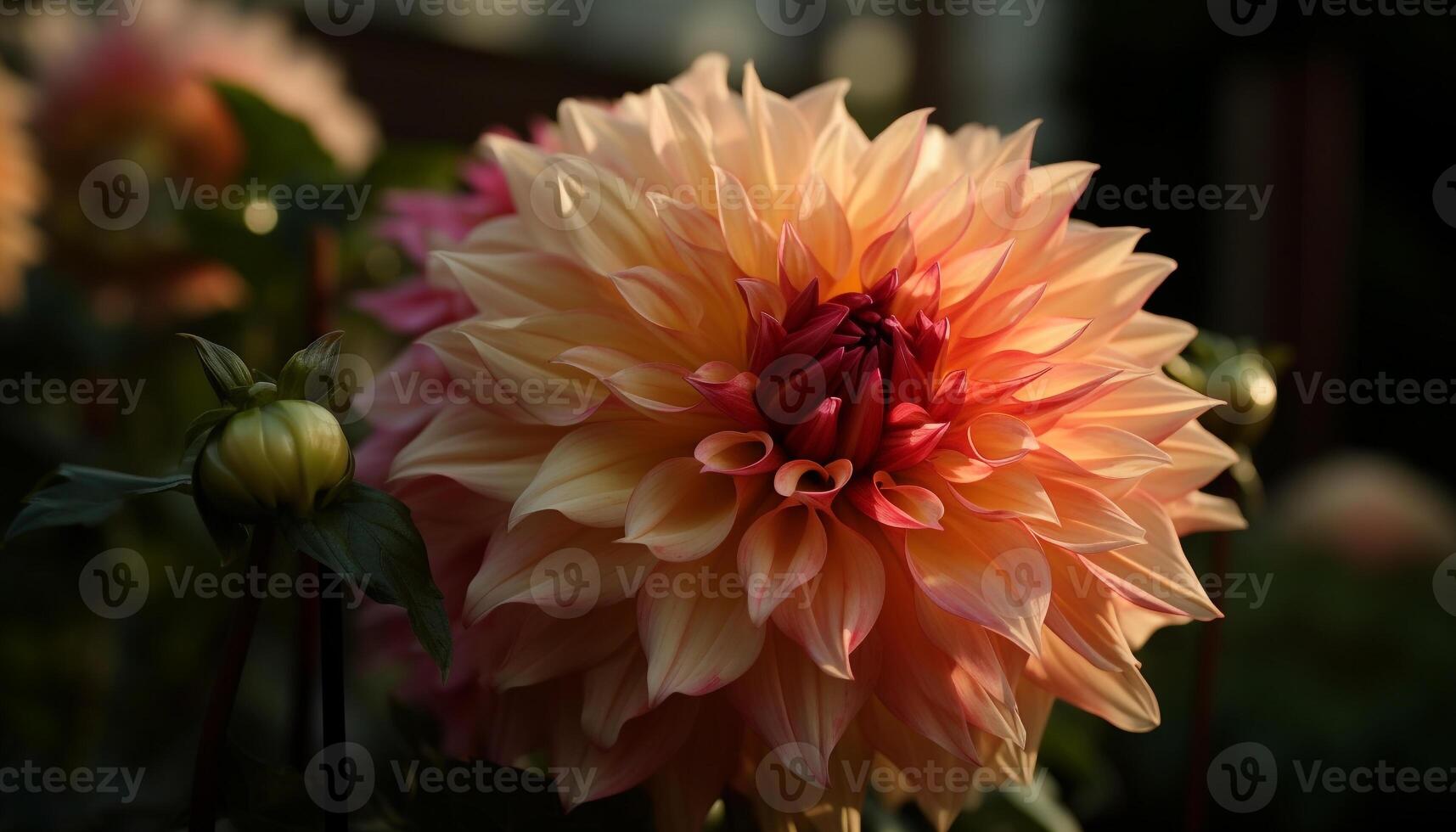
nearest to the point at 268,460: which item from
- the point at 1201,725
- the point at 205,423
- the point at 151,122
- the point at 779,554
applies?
the point at 205,423

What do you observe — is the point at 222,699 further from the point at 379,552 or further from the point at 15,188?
the point at 15,188

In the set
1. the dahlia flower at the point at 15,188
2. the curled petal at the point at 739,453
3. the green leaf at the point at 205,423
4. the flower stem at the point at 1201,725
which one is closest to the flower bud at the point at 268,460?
the green leaf at the point at 205,423

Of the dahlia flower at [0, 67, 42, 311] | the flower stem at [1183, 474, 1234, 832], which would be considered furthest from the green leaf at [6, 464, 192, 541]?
the dahlia flower at [0, 67, 42, 311]

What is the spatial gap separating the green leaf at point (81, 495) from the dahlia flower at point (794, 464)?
0.08 meters

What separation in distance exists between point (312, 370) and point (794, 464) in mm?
154

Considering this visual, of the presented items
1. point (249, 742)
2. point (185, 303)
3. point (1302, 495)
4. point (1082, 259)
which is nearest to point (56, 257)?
point (185, 303)

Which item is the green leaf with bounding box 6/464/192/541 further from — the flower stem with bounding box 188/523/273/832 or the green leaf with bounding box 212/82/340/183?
the green leaf with bounding box 212/82/340/183

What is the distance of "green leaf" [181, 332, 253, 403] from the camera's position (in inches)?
11.3

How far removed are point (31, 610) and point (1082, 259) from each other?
0.63 meters

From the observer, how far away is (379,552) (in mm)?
287

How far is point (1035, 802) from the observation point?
50cm

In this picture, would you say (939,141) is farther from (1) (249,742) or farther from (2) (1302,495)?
(2) (1302,495)

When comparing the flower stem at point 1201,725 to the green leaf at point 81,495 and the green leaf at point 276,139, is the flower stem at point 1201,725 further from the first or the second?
the green leaf at point 276,139

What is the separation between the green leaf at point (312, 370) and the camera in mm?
293
